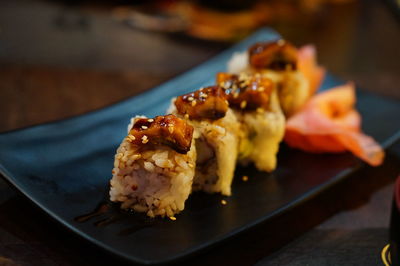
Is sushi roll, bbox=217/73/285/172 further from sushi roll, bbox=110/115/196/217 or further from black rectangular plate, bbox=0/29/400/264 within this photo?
sushi roll, bbox=110/115/196/217

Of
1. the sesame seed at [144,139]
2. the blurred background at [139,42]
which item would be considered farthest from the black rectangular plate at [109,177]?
the blurred background at [139,42]

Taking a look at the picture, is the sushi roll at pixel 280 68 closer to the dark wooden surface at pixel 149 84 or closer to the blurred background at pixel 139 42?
the dark wooden surface at pixel 149 84

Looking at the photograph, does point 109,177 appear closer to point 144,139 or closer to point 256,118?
point 144,139

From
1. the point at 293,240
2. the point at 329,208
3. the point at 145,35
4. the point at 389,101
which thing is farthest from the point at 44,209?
the point at 145,35

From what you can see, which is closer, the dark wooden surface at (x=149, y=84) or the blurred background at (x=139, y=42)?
the dark wooden surface at (x=149, y=84)

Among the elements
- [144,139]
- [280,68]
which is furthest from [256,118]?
[144,139]
